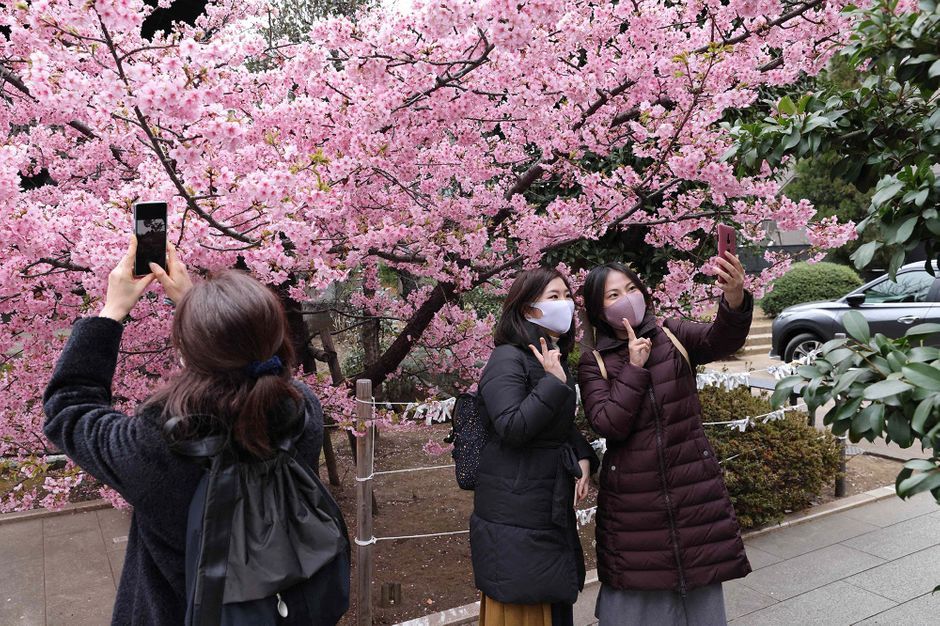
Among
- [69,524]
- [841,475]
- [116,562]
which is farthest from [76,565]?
[841,475]

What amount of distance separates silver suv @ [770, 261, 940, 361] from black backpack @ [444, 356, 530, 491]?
309 inches

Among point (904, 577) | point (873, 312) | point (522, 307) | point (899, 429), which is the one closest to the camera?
point (899, 429)

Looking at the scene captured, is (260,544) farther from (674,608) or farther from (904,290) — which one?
Answer: (904,290)

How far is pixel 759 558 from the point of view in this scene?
159 inches

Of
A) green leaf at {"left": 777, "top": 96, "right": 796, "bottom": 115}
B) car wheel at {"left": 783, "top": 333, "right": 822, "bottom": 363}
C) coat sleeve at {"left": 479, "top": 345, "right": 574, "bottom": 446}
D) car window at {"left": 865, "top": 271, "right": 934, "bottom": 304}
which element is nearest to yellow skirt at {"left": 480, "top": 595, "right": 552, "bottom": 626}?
coat sleeve at {"left": 479, "top": 345, "right": 574, "bottom": 446}

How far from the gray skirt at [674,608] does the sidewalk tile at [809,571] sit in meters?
1.57

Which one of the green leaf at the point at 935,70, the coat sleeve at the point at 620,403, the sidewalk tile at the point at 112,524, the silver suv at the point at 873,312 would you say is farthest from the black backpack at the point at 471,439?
the silver suv at the point at 873,312

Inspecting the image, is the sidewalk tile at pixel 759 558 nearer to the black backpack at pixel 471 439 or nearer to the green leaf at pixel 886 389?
the black backpack at pixel 471 439

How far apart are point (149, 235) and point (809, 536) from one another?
14.9 feet

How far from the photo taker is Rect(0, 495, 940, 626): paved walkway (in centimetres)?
342

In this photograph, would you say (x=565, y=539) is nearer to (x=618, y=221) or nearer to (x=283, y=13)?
(x=618, y=221)

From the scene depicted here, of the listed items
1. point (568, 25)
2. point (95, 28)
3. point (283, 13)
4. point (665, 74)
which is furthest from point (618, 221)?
point (283, 13)

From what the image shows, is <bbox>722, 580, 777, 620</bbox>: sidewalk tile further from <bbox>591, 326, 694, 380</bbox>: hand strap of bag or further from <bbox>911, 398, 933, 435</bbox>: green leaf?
<bbox>911, 398, 933, 435</bbox>: green leaf

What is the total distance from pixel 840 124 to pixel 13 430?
389 centimetres
